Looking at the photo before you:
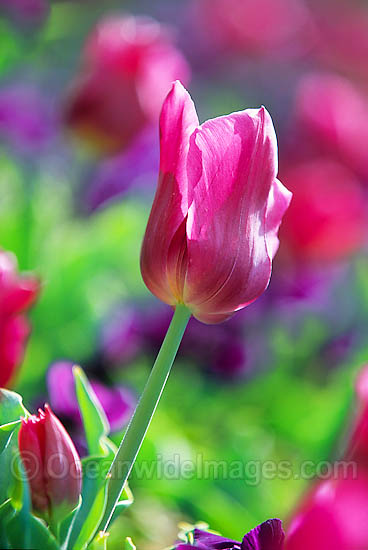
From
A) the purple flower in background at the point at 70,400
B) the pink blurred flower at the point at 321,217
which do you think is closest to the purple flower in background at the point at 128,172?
the pink blurred flower at the point at 321,217

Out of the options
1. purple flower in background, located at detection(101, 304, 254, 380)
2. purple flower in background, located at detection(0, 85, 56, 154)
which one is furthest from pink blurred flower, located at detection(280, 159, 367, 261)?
purple flower in background, located at detection(0, 85, 56, 154)

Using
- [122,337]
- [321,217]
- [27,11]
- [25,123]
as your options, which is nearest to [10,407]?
[122,337]

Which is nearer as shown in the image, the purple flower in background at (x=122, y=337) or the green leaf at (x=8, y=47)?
the purple flower in background at (x=122, y=337)

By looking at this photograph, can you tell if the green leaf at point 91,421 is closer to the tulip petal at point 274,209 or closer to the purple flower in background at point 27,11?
the tulip petal at point 274,209

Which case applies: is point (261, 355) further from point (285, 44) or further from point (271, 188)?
point (285, 44)

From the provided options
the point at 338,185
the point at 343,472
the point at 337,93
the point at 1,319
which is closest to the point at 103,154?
the point at 338,185

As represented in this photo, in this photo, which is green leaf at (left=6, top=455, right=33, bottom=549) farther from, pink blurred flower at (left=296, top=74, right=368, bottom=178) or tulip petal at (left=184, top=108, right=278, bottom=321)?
pink blurred flower at (left=296, top=74, right=368, bottom=178)
